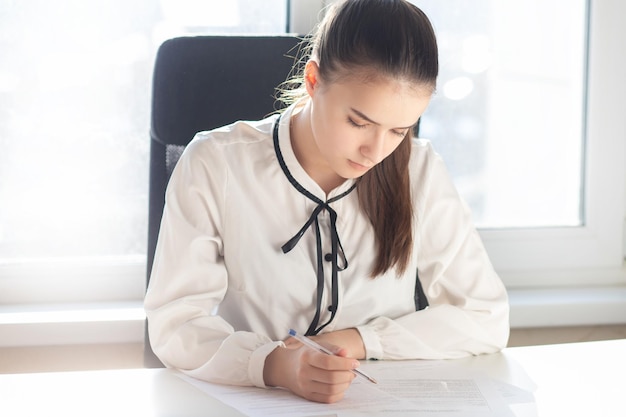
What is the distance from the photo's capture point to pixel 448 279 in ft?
4.59

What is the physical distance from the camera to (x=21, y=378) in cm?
111

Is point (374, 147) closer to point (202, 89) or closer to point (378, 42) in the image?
point (378, 42)

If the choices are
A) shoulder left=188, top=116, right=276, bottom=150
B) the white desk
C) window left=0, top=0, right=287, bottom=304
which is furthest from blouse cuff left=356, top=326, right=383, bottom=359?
window left=0, top=0, right=287, bottom=304

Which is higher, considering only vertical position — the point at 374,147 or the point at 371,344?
the point at 374,147

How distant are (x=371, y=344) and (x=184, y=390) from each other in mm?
324

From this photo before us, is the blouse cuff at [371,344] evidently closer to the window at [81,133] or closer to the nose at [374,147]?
the nose at [374,147]

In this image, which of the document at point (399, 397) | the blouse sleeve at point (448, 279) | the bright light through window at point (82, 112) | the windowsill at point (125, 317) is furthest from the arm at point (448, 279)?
the bright light through window at point (82, 112)

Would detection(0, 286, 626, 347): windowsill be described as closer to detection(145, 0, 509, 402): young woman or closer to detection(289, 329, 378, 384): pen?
detection(145, 0, 509, 402): young woman

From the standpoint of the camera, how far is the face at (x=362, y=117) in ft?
3.78

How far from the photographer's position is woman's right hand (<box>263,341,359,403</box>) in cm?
102

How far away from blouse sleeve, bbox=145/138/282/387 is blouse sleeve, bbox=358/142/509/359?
0.26 meters

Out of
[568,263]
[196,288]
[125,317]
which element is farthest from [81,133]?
[568,263]

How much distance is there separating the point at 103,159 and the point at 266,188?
660 mm

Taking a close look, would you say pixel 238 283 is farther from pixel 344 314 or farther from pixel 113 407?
pixel 113 407
